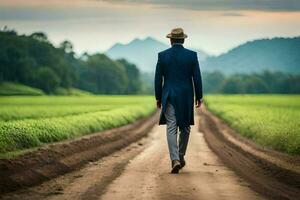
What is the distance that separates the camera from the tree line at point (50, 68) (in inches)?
4707

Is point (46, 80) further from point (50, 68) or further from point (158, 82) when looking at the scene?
point (158, 82)

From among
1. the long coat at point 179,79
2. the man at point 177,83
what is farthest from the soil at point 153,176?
the long coat at point 179,79

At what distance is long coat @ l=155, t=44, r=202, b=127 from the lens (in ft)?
41.4

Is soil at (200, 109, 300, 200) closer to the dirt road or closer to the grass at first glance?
the dirt road

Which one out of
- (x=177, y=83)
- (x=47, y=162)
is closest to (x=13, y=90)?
(x=47, y=162)

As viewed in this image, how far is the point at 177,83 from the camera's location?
12.8 metres

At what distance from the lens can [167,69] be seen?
1277 centimetres

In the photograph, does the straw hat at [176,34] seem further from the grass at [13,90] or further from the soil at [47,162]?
the grass at [13,90]

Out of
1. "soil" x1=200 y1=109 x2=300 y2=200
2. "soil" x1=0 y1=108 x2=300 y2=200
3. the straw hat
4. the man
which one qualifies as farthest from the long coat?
"soil" x1=200 y1=109 x2=300 y2=200

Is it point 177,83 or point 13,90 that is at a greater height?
point 177,83

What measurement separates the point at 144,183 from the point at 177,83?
307cm

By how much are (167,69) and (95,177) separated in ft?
9.45

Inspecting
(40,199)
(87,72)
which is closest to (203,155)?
(40,199)

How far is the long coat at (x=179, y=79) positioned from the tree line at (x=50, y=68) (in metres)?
98.8
